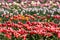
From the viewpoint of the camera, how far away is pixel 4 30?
5648 mm

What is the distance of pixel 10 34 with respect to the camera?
18.2 feet

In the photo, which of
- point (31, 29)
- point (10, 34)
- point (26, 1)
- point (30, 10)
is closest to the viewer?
point (10, 34)

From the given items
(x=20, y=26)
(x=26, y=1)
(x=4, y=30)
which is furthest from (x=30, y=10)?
(x=4, y=30)

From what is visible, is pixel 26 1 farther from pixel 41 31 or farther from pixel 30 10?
pixel 41 31

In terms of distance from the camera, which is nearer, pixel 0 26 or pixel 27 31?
pixel 27 31

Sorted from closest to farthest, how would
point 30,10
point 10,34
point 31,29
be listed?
point 10,34
point 31,29
point 30,10

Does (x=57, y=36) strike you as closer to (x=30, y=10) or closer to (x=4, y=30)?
(x=4, y=30)

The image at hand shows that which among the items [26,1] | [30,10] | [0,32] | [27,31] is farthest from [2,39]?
[26,1]

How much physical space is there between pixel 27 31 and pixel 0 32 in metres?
0.54

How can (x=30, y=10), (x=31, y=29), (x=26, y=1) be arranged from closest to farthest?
1. (x=31, y=29)
2. (x=30, y=10)
3. (x=26, y=1)

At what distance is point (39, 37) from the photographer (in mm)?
5773

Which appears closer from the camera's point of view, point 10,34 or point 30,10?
point 10,34

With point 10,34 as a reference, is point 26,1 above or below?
below

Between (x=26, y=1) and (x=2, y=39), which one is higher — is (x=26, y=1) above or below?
below
